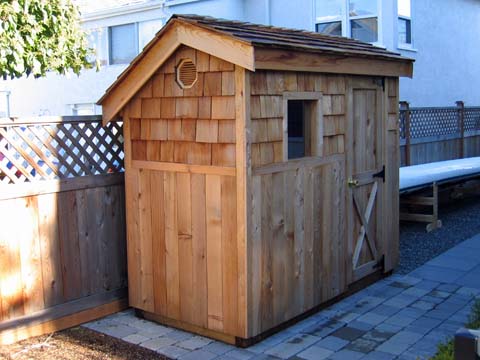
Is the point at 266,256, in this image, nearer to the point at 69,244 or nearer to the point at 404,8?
the point at 69,244

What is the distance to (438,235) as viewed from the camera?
8562 mm

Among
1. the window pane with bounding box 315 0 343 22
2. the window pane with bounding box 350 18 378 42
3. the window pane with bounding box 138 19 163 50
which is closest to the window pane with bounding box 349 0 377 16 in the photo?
the window pane with bounding box 350 18 378 42

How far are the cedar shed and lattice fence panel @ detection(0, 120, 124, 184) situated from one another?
0.22m

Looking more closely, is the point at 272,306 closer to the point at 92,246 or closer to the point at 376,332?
the point at 376,332

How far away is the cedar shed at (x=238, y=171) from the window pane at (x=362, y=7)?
858cm

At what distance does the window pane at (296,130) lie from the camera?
17.5ft

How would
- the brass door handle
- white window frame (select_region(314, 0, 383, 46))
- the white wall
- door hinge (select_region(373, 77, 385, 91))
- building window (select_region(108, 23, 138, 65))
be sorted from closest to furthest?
the brass door handle
door hinge (select_region(373, 77, 385, 91))
white window frame (select_region(314, 0, 383, 46))
the white wall
building window (select_region(108, 23, 138, 65))

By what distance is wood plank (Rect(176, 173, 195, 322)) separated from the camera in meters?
4.88

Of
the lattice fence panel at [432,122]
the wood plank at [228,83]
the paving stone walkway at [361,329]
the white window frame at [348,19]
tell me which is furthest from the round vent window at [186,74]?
the white window frame at [348,19]

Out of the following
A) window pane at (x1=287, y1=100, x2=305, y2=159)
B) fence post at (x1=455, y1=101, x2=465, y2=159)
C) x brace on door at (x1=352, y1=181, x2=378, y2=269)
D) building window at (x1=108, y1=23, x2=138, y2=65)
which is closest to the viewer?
window pane at (x1=287, y1=100, x2=305, y2=159)

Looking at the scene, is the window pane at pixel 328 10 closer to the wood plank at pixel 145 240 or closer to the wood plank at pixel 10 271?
the wood plank at pixel 145 240

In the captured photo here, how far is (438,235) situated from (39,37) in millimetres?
5808

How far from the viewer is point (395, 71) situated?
20.6ft

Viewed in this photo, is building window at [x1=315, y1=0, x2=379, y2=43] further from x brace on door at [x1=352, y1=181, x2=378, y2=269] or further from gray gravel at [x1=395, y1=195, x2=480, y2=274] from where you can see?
x brace on door at [x1=352, y1=181, x2=378, y2=269]
